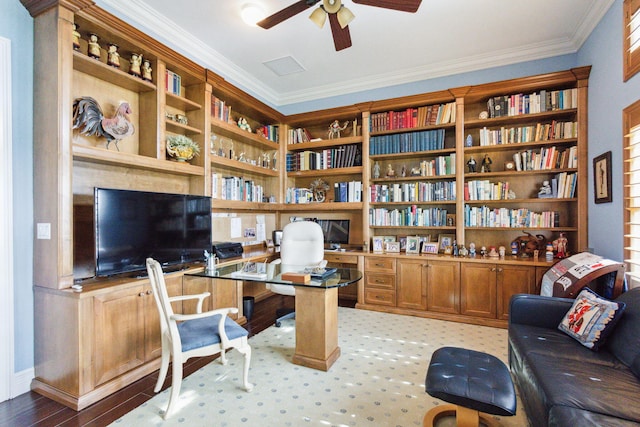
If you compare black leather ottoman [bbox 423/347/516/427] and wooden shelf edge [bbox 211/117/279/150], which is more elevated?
wooden shelf edge [bbox 211/117/279/150]

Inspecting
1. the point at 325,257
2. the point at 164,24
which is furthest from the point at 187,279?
the point at 164,24

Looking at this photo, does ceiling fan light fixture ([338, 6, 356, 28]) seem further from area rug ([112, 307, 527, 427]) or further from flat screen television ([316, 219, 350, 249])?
flat screen television ([316, 219, 350, 249])

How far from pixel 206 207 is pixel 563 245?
3.85 m

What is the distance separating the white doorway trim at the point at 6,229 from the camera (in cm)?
200

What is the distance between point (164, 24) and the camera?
2.90 m

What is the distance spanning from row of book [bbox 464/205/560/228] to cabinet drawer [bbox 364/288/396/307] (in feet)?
4.18

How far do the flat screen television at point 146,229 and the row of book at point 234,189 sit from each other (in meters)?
0.37

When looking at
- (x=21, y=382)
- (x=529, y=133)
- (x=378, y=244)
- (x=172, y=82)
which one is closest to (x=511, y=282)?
(x=378, y=244)

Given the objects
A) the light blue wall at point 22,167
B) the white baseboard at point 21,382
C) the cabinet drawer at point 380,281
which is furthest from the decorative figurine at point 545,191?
the white baseboard at point 21,382

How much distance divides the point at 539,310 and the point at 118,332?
10.0 feet

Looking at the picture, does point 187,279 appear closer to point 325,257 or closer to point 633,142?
point 325,257

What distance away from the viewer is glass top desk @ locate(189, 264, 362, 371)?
2359 mm

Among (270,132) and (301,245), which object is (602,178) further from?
(270,132)

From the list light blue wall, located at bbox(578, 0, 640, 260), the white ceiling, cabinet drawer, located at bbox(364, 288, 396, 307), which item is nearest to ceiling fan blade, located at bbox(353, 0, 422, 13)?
the white ceiling
